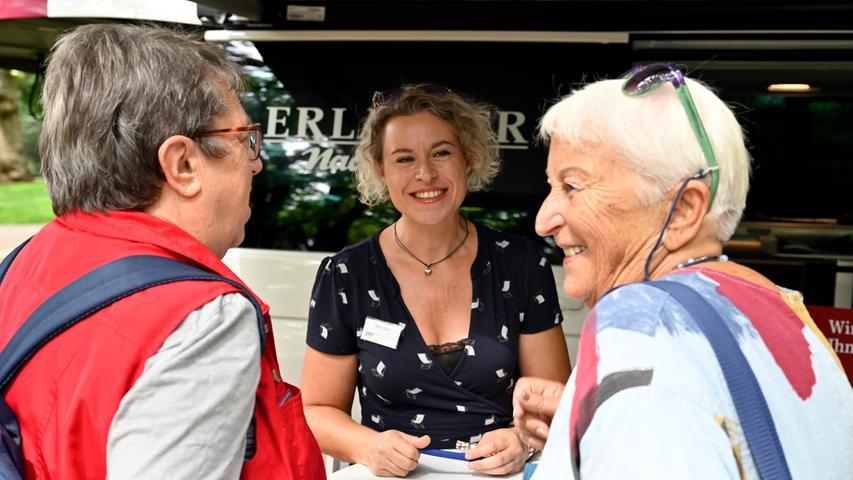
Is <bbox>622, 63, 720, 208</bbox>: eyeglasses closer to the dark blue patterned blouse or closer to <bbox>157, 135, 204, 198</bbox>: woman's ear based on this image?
<bbox>157, 135, 204, 198</bbox>: woman's ear

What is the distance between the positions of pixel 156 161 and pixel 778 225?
14.3ft

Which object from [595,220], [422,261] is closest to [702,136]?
[595,220]

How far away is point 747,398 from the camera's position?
3.25 ft

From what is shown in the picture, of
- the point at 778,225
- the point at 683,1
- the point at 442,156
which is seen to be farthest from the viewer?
the point at 778,225

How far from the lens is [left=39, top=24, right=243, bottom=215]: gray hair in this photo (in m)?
1.28

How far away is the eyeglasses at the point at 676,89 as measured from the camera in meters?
1.15

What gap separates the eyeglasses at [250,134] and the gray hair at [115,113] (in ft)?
0.06

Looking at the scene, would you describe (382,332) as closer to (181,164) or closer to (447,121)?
(447,121)

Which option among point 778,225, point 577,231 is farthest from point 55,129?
point 778,225

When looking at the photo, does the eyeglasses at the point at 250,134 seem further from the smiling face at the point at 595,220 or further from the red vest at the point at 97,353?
the smiling face at the point at 595,220

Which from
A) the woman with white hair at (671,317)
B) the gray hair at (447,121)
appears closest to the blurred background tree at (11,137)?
the gray hair at (447,121)

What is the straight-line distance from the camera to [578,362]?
1061 mm

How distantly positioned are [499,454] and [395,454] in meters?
0.26

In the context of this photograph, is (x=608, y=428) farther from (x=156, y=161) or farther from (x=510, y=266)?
(x=510, y=266)
